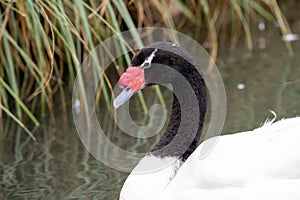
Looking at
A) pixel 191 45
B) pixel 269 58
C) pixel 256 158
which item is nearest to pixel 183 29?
pixel 191 45

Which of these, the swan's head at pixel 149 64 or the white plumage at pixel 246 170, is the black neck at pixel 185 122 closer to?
the swan's head at pixel 149 64

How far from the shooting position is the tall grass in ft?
15.0

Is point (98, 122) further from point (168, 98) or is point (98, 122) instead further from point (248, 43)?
point (248, 43)

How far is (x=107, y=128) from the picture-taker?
506 centimetres

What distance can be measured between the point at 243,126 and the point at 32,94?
135 cm

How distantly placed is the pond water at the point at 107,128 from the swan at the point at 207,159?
0.48m

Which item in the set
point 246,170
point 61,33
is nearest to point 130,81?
point 246,170

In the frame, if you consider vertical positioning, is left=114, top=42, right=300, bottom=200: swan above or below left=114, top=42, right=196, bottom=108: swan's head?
below

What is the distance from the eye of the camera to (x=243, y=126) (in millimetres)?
4840

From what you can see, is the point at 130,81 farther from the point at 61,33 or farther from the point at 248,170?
the point at 61,33

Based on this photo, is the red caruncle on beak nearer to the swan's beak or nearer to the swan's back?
the swan's beak

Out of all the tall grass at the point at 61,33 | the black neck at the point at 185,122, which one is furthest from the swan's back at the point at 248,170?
the tall grass at the point at 61,33

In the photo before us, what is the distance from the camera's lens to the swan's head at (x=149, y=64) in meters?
3.66

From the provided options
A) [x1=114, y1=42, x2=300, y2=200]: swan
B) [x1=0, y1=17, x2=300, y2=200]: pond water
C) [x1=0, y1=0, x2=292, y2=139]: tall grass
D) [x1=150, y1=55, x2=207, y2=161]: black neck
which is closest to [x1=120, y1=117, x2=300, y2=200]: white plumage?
[x1=114, y1=42, x2=300, y2=200]: swan
